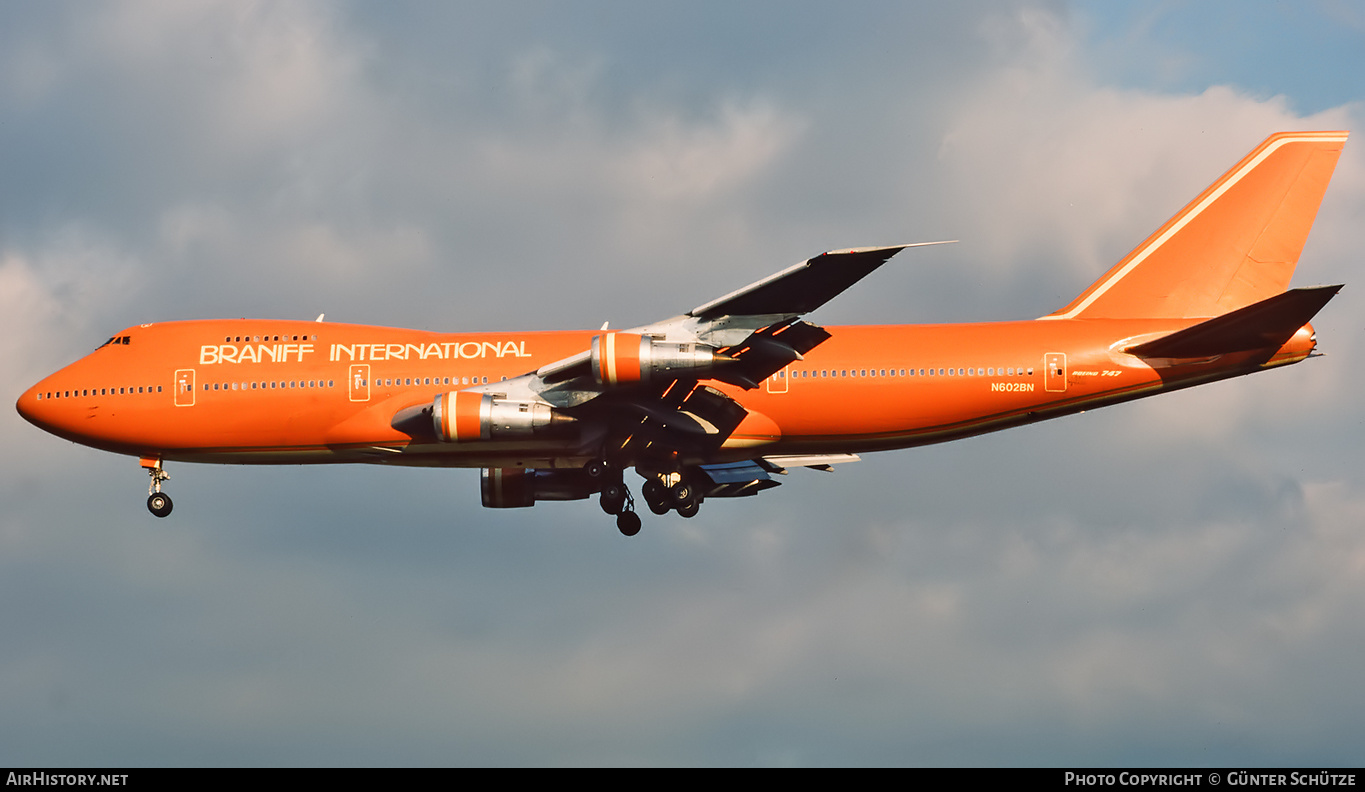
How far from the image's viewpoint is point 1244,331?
35.2 metres

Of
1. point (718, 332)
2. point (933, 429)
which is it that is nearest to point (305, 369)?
point (718, 332)

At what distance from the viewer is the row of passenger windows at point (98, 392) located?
129ft

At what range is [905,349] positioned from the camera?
37250mm

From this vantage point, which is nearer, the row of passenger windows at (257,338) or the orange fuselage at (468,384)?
the orange fuselage at (468,384)

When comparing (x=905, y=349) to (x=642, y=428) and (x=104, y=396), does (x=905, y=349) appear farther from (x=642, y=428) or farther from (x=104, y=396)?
(x=104, y=396)

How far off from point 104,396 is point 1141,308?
27467 mm

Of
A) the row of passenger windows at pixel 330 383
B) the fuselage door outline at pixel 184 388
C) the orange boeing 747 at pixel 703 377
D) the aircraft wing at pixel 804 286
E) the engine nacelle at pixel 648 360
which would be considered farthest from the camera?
the fuselage door outline at pixel 184 388

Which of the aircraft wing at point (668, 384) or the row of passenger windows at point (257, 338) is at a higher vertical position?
the row of passenger windows at point (257, 338)

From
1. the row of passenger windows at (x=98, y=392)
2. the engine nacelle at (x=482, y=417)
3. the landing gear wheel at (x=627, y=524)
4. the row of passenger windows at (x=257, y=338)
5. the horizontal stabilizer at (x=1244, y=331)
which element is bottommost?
the landing gear wheel at (x=627, y=524)

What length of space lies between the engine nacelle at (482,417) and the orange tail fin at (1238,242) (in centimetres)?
1379

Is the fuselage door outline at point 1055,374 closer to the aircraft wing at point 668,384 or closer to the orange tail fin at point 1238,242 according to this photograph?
the orange tail fin at point 1238,242

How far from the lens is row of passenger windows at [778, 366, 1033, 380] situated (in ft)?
120

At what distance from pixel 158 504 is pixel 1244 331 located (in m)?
28.6

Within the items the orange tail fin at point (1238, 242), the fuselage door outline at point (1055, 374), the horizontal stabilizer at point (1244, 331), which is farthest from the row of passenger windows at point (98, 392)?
the horizontal stabilizer at point (1244, 331)
